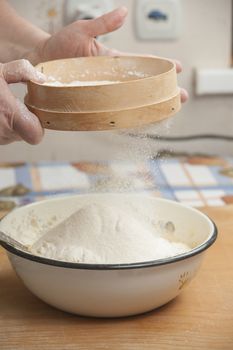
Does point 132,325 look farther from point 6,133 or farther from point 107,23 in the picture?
point 107,23

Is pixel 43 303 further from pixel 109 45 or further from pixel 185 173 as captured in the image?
pixel 109 45

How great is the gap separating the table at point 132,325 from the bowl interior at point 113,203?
6 centimetres

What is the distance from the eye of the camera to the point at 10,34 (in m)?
1.04

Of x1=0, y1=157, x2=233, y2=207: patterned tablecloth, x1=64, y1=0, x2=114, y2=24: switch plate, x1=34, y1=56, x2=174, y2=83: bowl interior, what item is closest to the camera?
x1=34, y1=56, x2=174, y2=83: bowl interior

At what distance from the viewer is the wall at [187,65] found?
1.38m

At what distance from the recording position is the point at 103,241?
0.72 metres

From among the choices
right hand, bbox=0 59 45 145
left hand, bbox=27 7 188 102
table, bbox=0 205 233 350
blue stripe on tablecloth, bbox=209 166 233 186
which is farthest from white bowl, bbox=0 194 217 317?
blue stripe on tablecloth, bbox=209 166 233 186

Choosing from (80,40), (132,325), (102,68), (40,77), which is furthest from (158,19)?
(132,325)

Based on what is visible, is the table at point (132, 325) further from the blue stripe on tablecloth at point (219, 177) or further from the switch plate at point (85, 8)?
the switch plate at point (85, 8)

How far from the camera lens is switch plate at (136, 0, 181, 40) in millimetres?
1361

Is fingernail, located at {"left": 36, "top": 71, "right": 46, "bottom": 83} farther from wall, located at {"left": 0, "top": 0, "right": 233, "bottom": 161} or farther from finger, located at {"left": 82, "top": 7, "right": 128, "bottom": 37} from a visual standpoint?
wall, located at {"left": 0, "top": 0, "right": 233, "bottom": 161}

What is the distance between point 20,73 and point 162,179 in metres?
0.60

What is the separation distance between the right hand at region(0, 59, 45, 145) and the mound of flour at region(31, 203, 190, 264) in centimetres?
10

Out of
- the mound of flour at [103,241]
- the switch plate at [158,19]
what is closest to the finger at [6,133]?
the mound of flour at [103,241]
